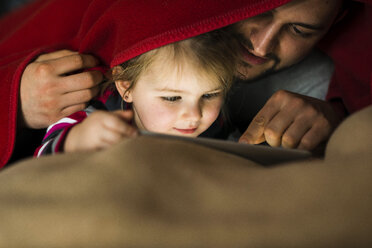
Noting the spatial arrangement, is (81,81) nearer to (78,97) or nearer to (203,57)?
(78,97)

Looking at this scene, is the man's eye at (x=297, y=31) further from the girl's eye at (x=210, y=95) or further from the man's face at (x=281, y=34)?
the girl's eye at (x=210, y=95)

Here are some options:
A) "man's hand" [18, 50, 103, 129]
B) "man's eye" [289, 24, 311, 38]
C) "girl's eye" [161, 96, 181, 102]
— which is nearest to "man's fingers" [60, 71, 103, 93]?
"man's hand" [18, 50, 103, 129]

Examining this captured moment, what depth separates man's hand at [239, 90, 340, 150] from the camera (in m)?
0.30

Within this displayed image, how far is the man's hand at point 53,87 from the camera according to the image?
40 cm

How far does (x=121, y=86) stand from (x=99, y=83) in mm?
60

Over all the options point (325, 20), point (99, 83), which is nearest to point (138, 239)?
point (99, 83)

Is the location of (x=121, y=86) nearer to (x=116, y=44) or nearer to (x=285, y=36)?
(x=116, y=44)

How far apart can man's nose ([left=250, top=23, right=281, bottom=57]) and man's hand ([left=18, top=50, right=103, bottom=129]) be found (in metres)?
0.17

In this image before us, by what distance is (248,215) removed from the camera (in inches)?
7.6

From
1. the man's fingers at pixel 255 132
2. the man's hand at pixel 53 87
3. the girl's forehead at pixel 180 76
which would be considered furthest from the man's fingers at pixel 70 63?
the man's fingers at pixel 255 132

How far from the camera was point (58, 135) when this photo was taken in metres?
0.31

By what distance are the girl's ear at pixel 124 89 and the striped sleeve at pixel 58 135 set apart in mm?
37

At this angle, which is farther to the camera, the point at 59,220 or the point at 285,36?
the point at 285,36

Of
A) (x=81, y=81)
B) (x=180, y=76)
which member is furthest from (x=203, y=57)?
(x=81, y=81)
